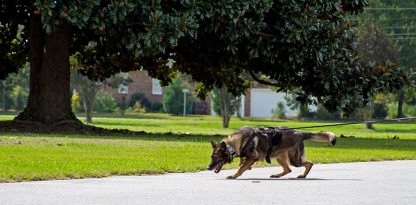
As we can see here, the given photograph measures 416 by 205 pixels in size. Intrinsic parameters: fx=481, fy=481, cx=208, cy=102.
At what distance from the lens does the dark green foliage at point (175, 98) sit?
150ft

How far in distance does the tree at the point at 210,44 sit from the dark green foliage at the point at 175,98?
2629cm

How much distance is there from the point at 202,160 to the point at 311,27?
595cm

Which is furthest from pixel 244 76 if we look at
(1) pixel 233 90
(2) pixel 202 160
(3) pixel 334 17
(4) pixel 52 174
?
(4) pixel 52 174

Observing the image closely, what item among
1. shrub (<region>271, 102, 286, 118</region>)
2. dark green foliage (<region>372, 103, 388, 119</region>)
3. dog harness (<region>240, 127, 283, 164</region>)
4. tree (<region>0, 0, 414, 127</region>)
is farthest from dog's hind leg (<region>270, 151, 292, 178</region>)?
dark green foliage (<region>372, 103, 388, 119</region>)

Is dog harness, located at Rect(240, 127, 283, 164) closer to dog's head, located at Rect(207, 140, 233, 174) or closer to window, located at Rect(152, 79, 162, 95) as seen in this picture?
dog's head, located at Rect(207, 140, 233, 174)

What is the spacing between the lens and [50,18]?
499 inches

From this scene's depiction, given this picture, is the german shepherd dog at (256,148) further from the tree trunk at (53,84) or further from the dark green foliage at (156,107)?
the dark green foliage at (156,107)

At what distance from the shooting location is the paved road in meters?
5.44

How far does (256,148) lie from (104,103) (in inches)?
1656

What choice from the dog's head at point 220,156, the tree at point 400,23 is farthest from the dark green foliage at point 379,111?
the dog's head at point 220,156

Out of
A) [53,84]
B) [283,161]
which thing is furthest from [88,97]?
[283,161]

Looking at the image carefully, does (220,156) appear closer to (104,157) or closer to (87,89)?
(104,157)

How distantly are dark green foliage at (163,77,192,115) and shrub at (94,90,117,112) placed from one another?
556cm

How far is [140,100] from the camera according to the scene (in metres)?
Result: 49.5
